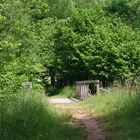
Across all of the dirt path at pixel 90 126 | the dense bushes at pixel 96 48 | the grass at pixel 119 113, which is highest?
the dense bushes at pixel 96 48

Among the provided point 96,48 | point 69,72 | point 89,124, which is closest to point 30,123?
point 89,124

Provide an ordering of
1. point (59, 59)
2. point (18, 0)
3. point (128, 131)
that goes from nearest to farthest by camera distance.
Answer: point (128, 131) → point (18, 0) → point (59, 59)

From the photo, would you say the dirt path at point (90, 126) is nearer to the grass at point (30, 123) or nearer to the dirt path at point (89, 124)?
the dirt path at point (89, 124)

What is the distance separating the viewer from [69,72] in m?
28.5

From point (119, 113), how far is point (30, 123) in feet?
13.1

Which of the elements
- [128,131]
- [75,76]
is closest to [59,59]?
[75,76]

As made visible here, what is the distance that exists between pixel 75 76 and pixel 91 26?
3.06 metres

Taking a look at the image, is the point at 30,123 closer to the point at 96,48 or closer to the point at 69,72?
the point at 96,48

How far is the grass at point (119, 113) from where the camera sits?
1145 centimetres

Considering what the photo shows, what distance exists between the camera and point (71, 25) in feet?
96.5

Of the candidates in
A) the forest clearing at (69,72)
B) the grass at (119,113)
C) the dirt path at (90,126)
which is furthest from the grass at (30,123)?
the grass at (119,113)

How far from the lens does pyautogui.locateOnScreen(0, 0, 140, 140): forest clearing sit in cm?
1138

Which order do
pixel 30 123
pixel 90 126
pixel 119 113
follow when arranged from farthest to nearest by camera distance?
pixel 119 113 < pixel 90 126 < pixel 30 123

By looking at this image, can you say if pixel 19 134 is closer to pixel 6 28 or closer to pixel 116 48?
pixel 6 28
